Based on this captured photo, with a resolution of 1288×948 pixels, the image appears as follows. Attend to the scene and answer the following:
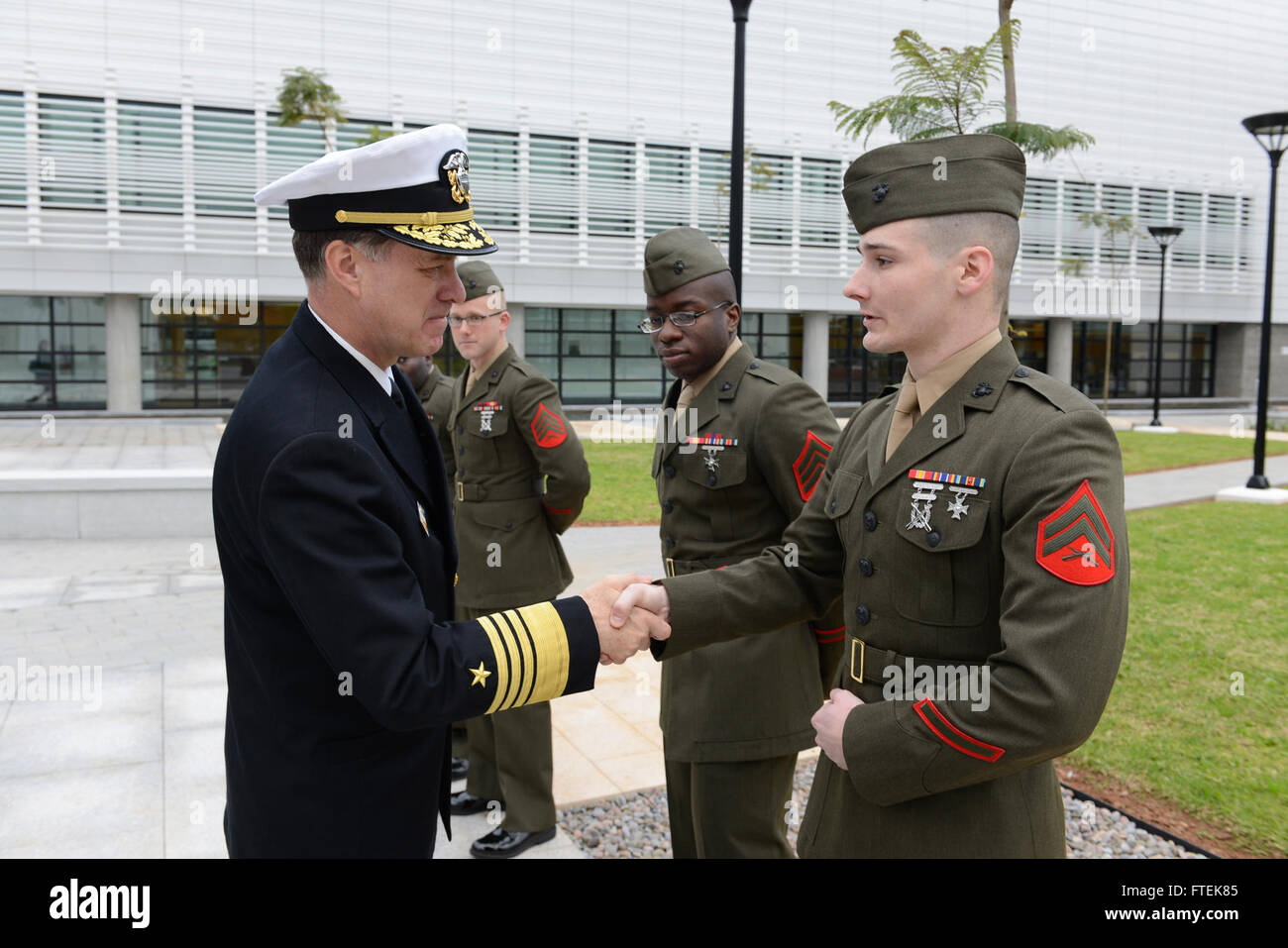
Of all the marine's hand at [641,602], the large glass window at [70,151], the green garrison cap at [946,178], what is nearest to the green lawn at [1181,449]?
the marine's hand at [641,602]

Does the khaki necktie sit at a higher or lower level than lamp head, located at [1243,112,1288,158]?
lower

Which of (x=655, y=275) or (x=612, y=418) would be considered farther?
(x=612, y=418)

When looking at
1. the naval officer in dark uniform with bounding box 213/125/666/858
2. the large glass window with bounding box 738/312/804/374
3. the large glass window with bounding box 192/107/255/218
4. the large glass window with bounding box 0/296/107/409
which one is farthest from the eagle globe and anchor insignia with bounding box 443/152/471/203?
the large glass window with bounding box 738/312/804/374

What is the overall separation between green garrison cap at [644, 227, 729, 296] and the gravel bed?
2361 mm

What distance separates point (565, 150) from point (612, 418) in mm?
8458

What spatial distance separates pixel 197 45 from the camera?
2659 centimetres

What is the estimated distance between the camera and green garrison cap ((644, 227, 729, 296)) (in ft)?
13.0

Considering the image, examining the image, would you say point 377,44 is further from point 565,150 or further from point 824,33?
point 824,33

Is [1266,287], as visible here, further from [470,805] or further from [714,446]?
[470,805]

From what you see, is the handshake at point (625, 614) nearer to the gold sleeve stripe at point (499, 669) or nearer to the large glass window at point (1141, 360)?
the gold sleeve stripe at point (499, 669)

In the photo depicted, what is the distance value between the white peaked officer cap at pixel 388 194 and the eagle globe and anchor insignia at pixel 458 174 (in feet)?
0.03

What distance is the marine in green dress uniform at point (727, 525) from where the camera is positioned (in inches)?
136

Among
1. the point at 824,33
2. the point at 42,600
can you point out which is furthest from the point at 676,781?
the point at 824,33

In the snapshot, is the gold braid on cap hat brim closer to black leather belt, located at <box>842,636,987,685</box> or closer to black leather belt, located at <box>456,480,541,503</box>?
black leather belt, located at <box>842,636,987,685</box>
